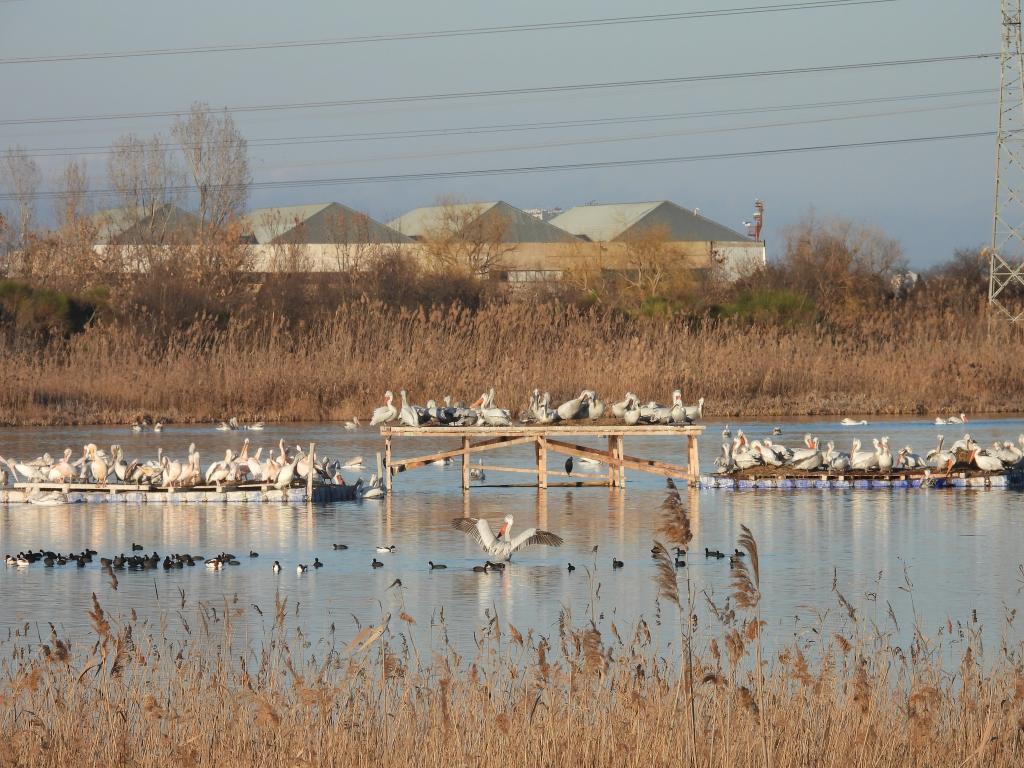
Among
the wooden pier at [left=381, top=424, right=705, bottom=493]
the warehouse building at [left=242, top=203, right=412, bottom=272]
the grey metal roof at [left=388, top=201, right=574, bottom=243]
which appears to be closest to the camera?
the wooden pier at [left=381, top=424, right=705, bottom=493]

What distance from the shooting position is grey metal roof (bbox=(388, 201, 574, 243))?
6906 cm

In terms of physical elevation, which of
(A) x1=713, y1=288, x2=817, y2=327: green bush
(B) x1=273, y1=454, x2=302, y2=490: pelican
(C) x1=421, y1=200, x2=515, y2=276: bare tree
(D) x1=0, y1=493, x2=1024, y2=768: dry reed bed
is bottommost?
(D) x1=0, y1=493, x2=1024, y2=768: dry reed bed

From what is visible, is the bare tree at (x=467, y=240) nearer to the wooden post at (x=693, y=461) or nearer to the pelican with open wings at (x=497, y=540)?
the wooden post at (x=693, y=461)

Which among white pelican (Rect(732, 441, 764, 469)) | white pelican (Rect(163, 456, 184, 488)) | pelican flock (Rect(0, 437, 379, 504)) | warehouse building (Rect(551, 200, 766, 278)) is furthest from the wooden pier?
warehouse building (Rect(551, 200, 766, 278))

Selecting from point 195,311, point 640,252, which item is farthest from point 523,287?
point 195,311

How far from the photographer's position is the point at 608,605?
35.4 ft

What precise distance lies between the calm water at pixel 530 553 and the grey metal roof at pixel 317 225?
45.2 m

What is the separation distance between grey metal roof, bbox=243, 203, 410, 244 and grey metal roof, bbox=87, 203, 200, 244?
2.80m

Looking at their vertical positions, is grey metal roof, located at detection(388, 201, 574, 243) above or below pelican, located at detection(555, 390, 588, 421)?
above

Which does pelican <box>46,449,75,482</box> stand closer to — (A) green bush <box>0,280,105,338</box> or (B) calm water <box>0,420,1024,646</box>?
(B) calm water <box>0,420,1024,646</box>

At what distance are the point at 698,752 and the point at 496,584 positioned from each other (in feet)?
18.9

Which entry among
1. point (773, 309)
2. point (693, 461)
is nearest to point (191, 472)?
point (693, 461)

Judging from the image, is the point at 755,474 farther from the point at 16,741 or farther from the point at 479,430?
the point at 16,741

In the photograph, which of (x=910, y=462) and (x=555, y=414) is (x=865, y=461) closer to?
(x=910, y=462)
